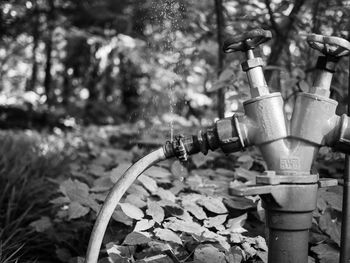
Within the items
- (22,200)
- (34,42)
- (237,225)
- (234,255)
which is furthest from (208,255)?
(34,42)

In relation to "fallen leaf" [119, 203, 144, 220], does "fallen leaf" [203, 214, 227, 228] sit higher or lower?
lower

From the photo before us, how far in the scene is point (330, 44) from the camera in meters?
0.89

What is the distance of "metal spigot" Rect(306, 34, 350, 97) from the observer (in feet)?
2.89

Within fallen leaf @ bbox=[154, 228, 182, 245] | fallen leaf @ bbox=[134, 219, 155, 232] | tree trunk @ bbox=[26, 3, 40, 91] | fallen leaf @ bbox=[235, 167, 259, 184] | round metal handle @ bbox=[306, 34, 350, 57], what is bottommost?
fallen leaf @ bbox=[154, 228, 182, 245]

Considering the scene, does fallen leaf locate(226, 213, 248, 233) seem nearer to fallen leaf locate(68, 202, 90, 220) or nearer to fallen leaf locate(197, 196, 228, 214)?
fallen leaf locate(197, 196, 228, 214)

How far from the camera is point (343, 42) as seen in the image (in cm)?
88

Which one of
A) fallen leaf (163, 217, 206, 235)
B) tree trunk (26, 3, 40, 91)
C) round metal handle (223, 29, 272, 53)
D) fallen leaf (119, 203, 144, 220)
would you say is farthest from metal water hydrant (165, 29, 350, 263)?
tree trunk (26, 3, 40, 91)

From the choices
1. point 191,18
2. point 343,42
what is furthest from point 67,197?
point 191,18

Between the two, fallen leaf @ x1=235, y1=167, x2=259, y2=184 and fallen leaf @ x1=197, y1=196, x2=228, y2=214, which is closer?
fallen leaf @ x1=197, y1=196, x2=228, y2=214

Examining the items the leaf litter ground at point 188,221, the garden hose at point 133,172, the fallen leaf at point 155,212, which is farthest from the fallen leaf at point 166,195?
the garden hose at point 133,172

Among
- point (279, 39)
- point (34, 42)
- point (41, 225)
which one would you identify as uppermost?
point (34, 42)

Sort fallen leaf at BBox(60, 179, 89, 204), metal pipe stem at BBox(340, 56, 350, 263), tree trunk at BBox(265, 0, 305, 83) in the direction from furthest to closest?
tree trunk at BBox(265, 0, 305, 83), fallen leaf at BBox(60, 179, 89, 204), metal pipe stem at BBox(340, 56, 350, 263)

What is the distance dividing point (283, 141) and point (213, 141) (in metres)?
0.17

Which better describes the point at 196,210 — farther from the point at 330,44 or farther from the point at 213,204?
the point at 330,44
